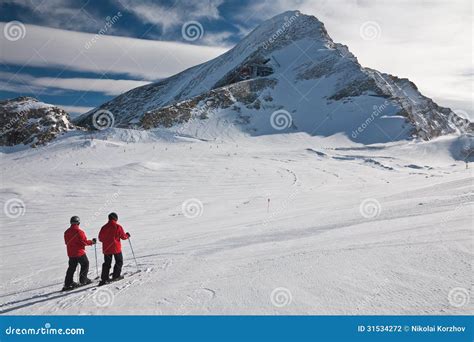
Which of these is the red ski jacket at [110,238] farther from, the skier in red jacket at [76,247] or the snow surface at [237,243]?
the snow surface at [237,243]

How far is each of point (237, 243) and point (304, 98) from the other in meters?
50.4

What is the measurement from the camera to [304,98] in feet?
184

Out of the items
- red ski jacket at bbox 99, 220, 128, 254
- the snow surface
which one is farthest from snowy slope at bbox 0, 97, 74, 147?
red ski jacket at bbox 99, 220, 128, 254

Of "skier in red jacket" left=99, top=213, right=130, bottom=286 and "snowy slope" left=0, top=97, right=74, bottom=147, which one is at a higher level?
"snowy slope" left=0, top=97, right=74, bottom=147

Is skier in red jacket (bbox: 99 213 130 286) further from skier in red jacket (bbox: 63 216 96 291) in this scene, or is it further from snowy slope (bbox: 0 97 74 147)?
snowy slope (bbox: 0 97 74 147)

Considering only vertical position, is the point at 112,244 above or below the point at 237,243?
above

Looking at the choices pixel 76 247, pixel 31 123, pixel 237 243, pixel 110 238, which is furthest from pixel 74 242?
pixel 31 123

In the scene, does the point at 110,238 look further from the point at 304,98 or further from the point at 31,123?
the point at 304,98

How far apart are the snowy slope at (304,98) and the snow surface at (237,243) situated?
22.6m

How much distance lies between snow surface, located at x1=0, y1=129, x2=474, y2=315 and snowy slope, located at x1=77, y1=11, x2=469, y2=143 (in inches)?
888

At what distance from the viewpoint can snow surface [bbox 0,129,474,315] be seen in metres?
5.24

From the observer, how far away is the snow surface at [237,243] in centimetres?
524

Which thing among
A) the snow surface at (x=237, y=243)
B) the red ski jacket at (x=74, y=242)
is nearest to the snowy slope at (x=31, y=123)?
the snow surface at (x=237, y=243)

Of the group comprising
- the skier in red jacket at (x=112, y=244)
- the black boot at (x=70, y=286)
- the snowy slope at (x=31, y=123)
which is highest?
the snowy slope at (x=31, y=123)
